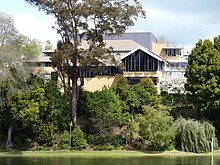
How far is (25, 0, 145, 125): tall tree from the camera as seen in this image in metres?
46.7

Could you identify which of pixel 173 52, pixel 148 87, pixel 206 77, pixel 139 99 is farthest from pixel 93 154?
pixel 173 52

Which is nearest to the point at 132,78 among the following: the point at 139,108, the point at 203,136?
the point at 139,108

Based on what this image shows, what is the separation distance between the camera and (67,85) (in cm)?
5388

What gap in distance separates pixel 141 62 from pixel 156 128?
16246 mm

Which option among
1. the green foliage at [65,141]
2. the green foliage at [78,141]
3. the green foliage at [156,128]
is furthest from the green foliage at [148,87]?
the green foliage at [65,141]

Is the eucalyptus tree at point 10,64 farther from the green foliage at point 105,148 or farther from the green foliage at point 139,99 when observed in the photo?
the green foliage at point 139,99

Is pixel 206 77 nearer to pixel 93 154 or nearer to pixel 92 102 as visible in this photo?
pixel 92 102

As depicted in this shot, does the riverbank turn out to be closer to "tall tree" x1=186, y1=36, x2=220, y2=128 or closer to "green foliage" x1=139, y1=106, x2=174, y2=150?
"green foliage" x1=139, y1=106, x2=174, y2=150

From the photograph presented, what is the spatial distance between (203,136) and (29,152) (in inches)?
659

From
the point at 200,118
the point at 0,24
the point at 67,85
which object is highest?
the point at 0,24

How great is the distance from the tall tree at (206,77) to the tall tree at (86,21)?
7402 millimetres

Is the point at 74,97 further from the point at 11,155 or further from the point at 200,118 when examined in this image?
the point at 200,118

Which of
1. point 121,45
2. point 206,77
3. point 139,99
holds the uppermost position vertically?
point 121,45

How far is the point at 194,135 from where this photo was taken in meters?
44.2
